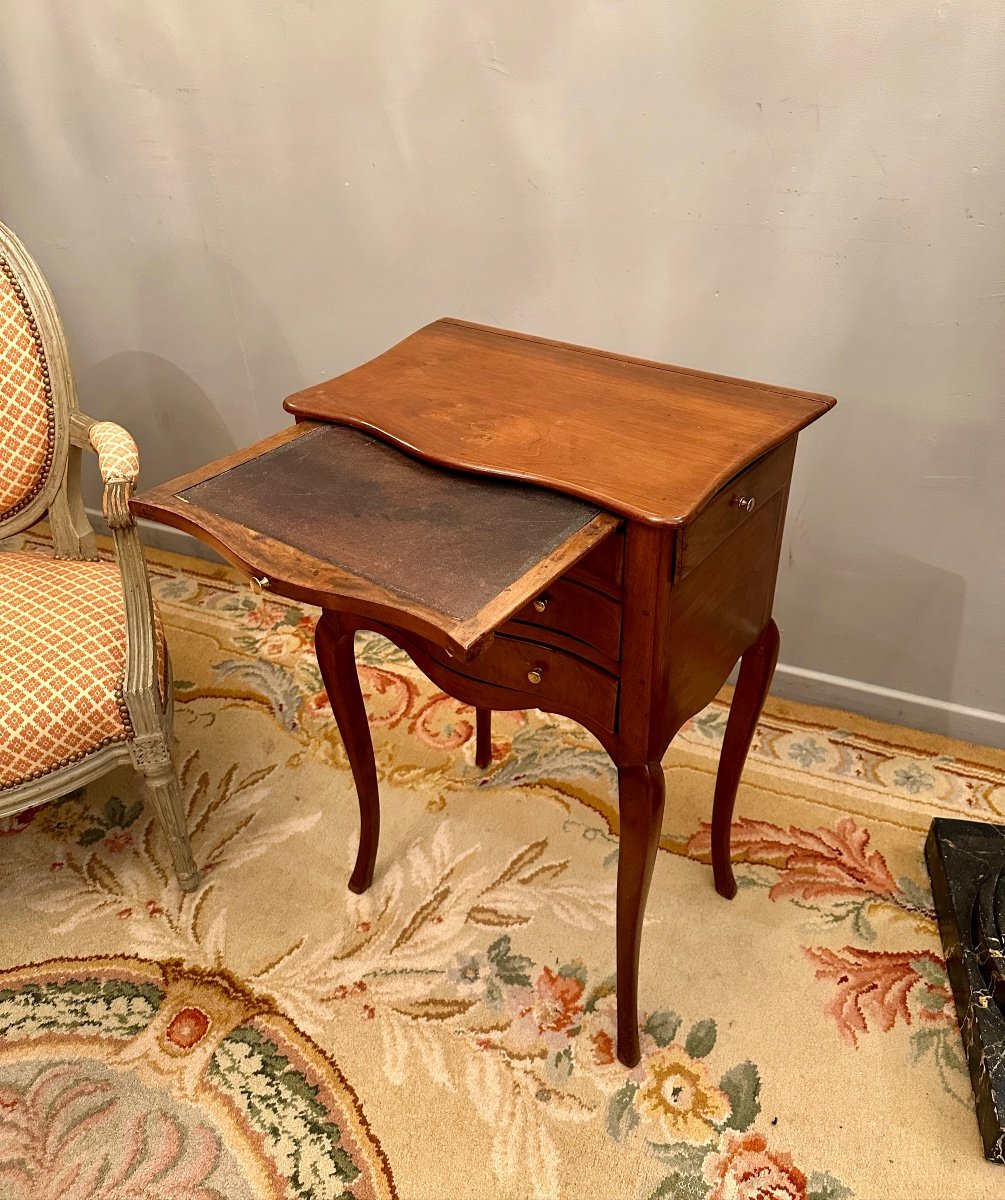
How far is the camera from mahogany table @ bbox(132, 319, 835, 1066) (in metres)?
1.06

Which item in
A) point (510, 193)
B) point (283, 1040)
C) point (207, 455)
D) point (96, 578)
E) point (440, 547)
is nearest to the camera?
point (440, 547)

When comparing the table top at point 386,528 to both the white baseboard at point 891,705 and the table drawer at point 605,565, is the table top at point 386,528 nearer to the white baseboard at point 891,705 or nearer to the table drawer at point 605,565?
the table drawer at point 605,565

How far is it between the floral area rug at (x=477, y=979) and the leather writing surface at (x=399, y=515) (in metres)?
0.92

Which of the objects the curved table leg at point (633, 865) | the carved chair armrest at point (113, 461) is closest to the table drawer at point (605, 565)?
the curved table leg at point (633, 865)

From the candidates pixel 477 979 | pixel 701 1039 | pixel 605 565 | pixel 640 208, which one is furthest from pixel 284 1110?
pixel 640 208

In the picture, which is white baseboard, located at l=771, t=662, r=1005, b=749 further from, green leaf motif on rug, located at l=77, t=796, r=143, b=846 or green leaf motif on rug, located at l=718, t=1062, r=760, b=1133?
green leaf motif on rug, located at l=77, t=796, r=143, b=846

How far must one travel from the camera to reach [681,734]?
221 centimetres

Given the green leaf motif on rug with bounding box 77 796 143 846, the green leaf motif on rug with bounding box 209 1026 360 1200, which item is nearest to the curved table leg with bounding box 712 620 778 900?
the green leaf motif on rug with bounding box 209 1026 360 1200

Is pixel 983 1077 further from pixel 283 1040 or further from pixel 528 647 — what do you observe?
pixel 283 1040

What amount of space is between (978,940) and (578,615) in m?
0.92

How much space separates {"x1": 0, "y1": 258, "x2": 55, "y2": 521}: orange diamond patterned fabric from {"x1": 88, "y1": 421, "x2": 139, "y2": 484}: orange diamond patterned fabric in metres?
0.12

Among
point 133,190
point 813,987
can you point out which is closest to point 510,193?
point 133,190

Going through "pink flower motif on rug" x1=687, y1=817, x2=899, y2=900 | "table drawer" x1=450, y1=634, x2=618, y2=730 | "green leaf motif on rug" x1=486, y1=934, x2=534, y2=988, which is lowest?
"green leaf motif on rug" x1=486, y1=934, x2=534, y2=988

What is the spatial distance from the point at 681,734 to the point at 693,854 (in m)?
0.36
